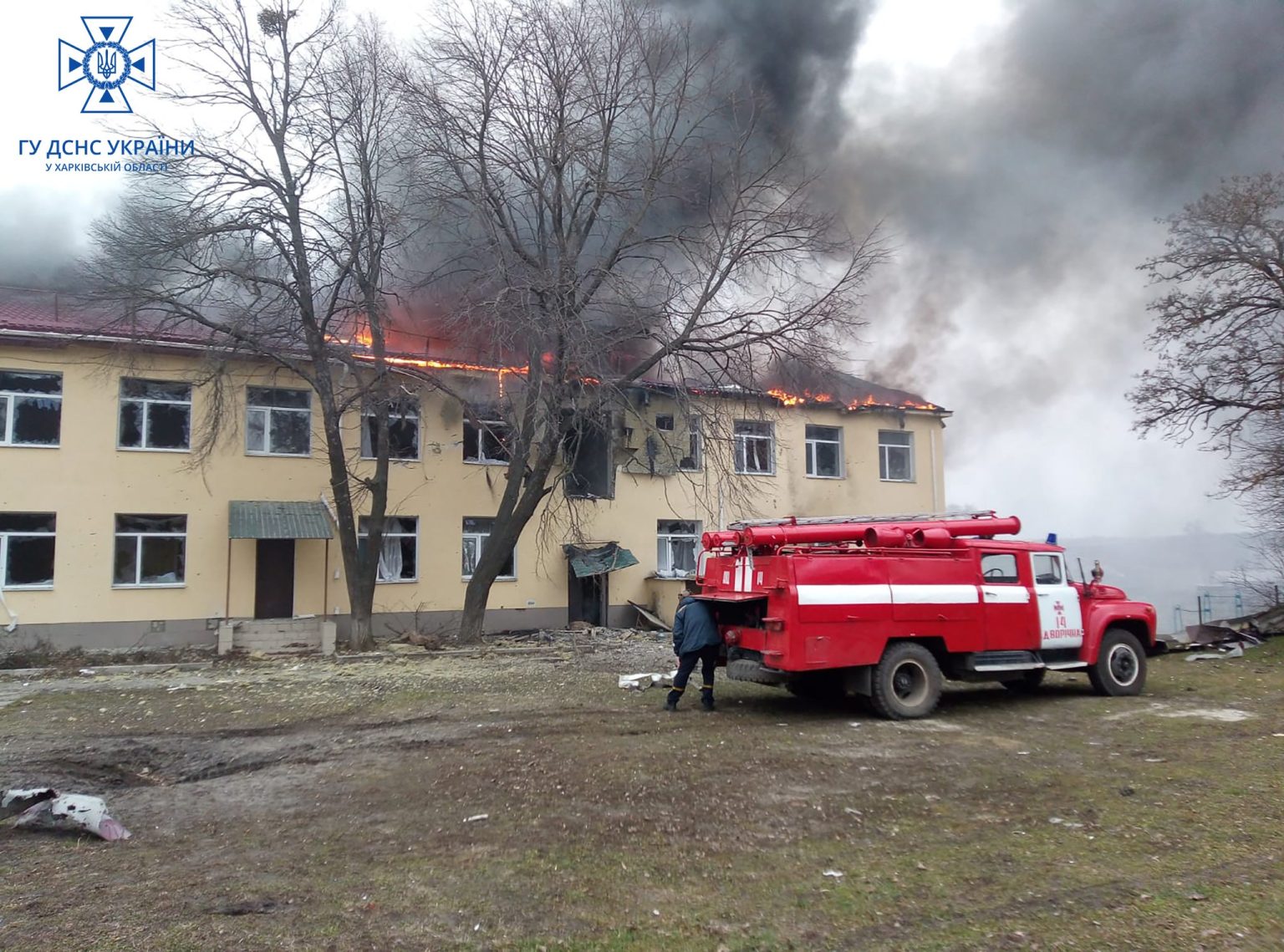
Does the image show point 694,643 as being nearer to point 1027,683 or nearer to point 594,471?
point 1027,683

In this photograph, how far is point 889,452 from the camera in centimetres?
2647

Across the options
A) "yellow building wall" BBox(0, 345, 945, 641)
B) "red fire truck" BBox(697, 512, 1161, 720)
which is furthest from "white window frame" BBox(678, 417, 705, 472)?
"red fire truck" BBox(697, 512, 1161, 720)

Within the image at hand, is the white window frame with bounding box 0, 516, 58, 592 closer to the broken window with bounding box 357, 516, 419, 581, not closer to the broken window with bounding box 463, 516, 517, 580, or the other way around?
the broken window with bounding box 357, 516, 419, 581

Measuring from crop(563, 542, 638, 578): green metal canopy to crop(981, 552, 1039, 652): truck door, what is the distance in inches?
476

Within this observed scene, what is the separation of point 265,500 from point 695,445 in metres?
10.2

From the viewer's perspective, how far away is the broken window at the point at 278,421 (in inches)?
762

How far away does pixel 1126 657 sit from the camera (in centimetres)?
1108

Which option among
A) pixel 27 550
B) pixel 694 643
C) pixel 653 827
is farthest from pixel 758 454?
pixel 653 827

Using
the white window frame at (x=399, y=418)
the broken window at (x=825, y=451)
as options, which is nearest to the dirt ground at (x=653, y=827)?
the white window frame at (x=399, y=418)

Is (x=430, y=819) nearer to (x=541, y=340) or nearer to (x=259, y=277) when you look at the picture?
(x=541, y=340)

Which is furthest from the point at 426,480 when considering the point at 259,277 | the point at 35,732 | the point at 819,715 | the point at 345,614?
the point at 819,715

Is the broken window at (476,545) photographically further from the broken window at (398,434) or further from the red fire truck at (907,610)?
the red fire truck at (907,610)

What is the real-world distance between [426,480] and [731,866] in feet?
55.3

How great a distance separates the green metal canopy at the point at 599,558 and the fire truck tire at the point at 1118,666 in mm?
12235
